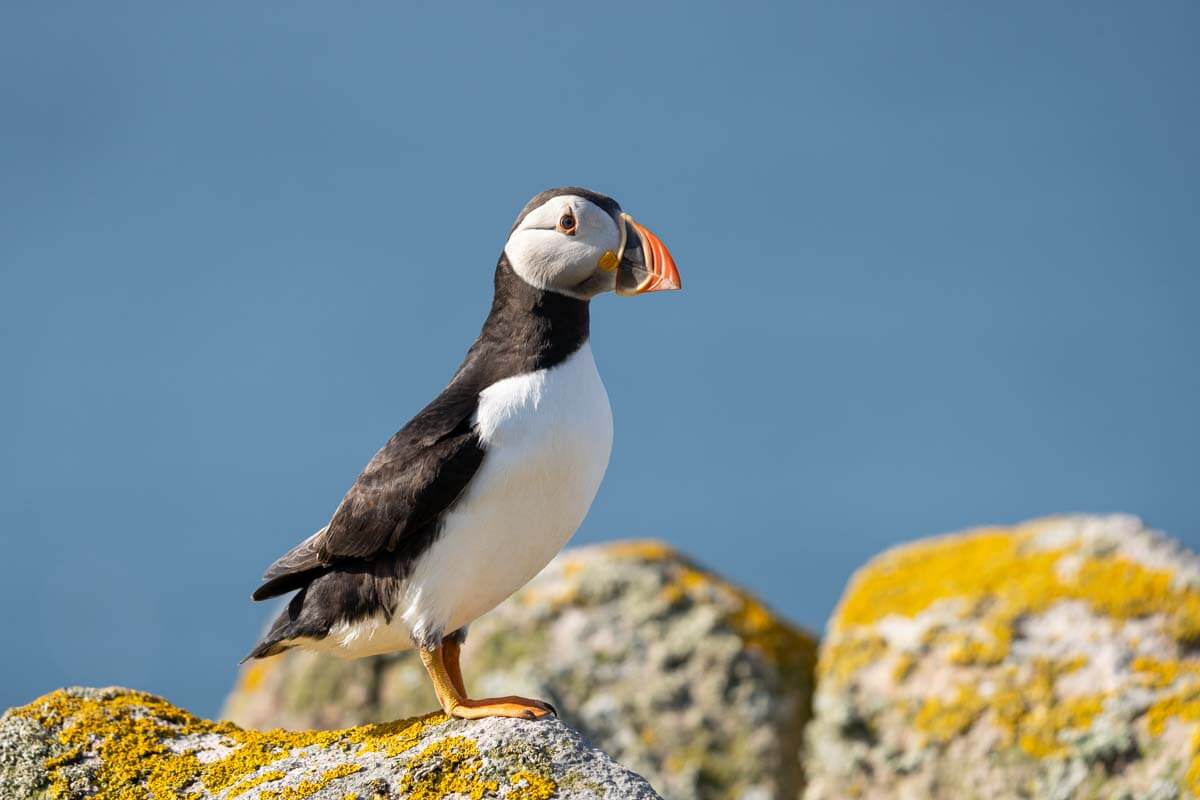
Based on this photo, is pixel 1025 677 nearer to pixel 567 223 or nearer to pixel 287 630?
pixel 567 223

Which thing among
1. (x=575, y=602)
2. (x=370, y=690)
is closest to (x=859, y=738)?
(x=575, y=602)

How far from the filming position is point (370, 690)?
1010cm

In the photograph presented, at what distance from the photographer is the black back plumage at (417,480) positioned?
589 cm

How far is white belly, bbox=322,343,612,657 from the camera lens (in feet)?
19.2

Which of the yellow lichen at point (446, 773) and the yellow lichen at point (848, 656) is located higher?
the yellow lichen at point (848, 656)

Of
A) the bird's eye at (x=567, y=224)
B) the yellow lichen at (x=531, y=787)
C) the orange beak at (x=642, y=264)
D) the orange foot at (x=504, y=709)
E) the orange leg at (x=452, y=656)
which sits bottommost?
the yellow lichen at (x=531, y=787)

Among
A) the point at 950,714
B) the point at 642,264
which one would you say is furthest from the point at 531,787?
the point at 950,714

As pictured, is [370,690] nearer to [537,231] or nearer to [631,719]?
[631,719]

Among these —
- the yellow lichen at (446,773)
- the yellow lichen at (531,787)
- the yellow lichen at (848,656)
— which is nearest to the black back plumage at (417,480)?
the yellow lichen at (446,773)

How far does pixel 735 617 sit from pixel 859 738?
1252 mm

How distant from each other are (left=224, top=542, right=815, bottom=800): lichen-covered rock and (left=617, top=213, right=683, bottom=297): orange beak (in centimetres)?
399

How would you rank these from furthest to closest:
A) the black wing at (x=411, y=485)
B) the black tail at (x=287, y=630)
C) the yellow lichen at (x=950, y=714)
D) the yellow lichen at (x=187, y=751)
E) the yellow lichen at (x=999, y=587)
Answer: the yellow lichen at (x=999, y=587), the yellow lichen at (x=950, y=714), the black tail at (x=287, y=630), the black wing at (x=411, y=485), the yellow lichen at (x=187, y=751)

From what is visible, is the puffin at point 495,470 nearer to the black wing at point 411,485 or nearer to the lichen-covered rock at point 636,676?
the black wing at point 411,485

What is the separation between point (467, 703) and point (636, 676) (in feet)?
12.7
